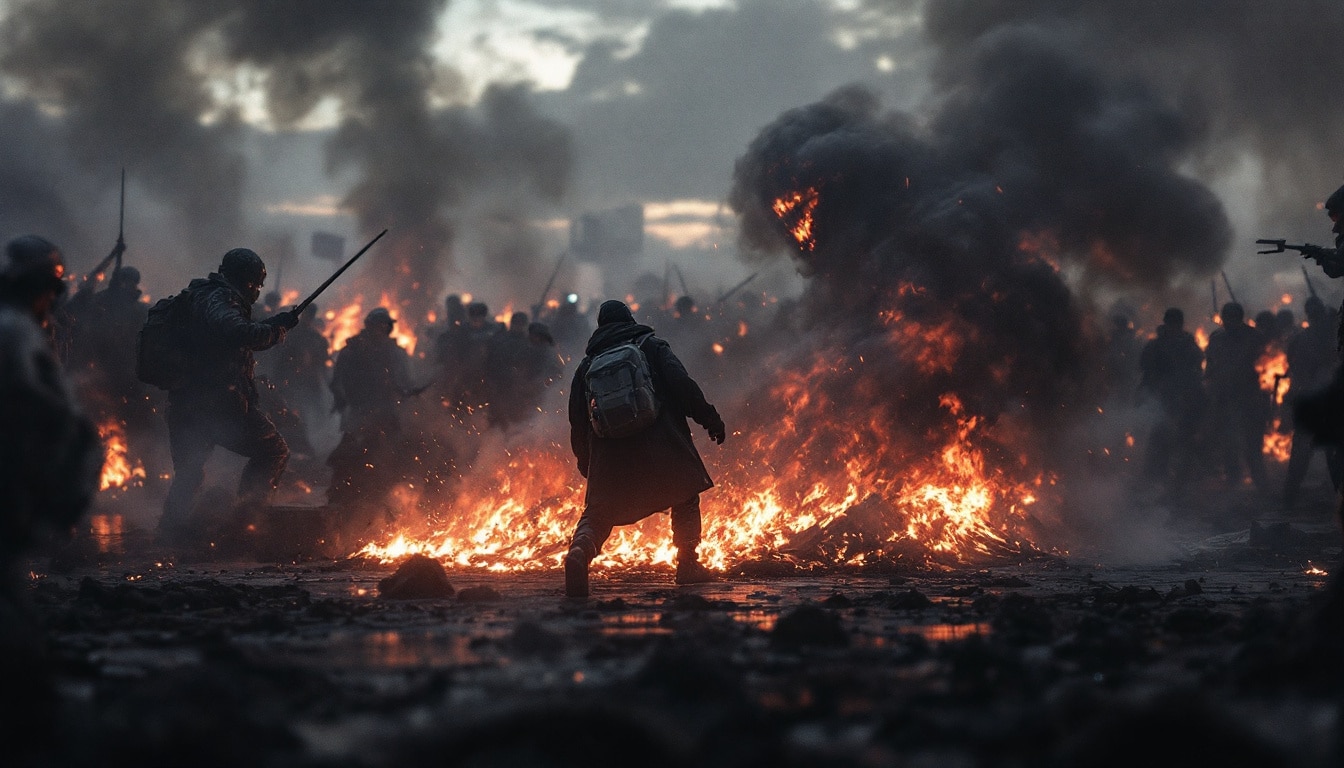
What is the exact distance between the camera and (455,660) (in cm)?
447

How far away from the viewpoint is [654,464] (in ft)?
26.3

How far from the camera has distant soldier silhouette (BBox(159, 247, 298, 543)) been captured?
33.5 ft

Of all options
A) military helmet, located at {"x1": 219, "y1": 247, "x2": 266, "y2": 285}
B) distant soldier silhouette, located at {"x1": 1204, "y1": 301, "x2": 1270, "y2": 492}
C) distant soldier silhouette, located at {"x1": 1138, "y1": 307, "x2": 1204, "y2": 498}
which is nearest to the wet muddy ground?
military helmet, located at {"x1": 219, "y1": 247, "x2": 266, "y2": 285}

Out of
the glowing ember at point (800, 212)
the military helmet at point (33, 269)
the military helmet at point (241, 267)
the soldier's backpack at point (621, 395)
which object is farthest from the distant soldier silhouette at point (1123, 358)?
the military helmet at point (33, 269)

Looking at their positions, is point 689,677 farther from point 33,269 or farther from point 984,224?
point 984,224

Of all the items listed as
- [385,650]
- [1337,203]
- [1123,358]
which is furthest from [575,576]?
[1123,358]

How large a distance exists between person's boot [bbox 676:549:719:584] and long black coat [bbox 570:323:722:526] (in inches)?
17.0

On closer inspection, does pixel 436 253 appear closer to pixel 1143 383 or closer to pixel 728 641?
pixel 1143 383

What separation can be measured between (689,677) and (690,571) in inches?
179

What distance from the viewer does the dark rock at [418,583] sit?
7258 millimetres

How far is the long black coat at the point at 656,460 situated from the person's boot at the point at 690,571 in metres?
0.43

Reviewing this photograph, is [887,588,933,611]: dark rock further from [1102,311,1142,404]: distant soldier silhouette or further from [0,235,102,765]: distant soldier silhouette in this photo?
[1102,311,1142,404]: distant soldier silhouette

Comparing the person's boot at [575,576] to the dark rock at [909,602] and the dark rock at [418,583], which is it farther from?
the dark rock at [909,602]

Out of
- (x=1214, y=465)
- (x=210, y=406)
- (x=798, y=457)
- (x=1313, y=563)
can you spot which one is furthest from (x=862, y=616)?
(x=1214, y=465)
